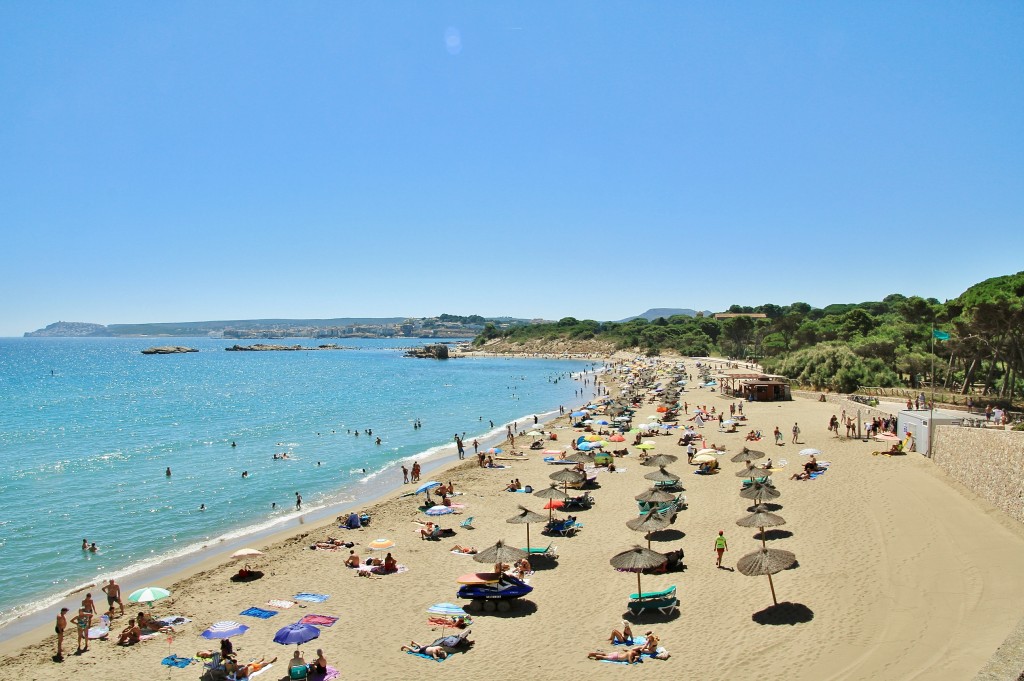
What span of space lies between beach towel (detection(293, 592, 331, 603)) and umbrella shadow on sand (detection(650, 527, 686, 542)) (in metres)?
9.07

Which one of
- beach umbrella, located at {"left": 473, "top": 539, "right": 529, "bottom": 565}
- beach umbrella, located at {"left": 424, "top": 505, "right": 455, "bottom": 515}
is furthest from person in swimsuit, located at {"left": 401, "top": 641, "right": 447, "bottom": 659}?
beach umbrella, located at {"left": 424, "top": 505, "right": 455, "bottom": 515}

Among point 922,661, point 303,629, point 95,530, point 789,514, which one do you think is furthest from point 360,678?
point 95,530

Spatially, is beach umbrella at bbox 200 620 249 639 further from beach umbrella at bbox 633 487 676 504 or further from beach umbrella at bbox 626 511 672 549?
beach umbrella at bbox 633 487 676 504

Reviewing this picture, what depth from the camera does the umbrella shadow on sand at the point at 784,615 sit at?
12.2 metres

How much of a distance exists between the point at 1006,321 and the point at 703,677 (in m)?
29.7

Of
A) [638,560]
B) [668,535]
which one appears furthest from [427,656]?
[668,535]

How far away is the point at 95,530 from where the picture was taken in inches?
887

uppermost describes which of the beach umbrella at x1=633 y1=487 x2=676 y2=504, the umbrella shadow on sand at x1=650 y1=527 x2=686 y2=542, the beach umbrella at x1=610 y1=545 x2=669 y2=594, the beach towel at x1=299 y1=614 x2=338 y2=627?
the beach umbrella at x1=610 y1=545 x2=669 y2=594

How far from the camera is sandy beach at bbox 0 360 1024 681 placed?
1109cm

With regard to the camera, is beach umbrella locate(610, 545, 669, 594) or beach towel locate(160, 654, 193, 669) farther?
beach umbrella locate(610, 545, 669, 594)

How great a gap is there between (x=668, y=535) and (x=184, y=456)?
97.8ft

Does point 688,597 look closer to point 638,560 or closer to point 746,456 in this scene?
point 638,560

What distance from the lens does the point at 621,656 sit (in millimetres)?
11180

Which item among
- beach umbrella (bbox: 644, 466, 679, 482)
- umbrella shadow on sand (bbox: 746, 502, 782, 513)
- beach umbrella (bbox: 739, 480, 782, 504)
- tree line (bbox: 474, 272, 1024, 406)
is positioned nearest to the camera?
beach umbrella (bbox: 739, 480, 782, 504)
